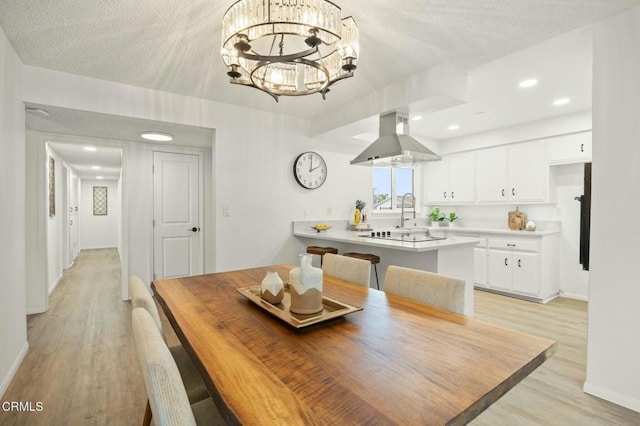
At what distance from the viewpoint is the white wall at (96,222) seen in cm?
945

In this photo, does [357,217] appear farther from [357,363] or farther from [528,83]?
[357,363]

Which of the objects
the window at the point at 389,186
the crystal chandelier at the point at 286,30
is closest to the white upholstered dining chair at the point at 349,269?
the crystal chandelier at the point at 286,30

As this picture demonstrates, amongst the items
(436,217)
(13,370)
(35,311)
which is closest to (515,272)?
(436,217)

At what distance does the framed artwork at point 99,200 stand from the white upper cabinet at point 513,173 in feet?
34.0

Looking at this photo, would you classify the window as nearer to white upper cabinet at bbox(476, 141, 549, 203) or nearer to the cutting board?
white upper cabinet at bbox(476, 141, 549, 203)

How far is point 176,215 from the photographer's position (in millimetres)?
4328

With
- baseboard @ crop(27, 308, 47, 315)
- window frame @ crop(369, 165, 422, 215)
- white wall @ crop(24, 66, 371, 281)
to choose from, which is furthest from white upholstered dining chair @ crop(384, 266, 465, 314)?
baseboard @ crop(27, 308, 47, 315)

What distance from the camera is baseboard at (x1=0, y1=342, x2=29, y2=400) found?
2025 mm

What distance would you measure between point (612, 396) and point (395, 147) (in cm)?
226

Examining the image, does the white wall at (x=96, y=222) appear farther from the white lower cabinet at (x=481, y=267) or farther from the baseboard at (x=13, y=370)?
the white lower cabinet at (x=481, y=267)

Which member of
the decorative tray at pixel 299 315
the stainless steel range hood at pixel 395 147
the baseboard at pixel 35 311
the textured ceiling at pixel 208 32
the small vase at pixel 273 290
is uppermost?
the textured ceiling at pixel 208 32

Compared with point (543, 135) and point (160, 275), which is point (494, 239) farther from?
Result: point (160, 275)

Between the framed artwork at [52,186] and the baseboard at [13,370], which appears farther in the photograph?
the framed artwork at [52,186]

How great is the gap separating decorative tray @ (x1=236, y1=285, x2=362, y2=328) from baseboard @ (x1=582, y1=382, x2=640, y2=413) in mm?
1766
